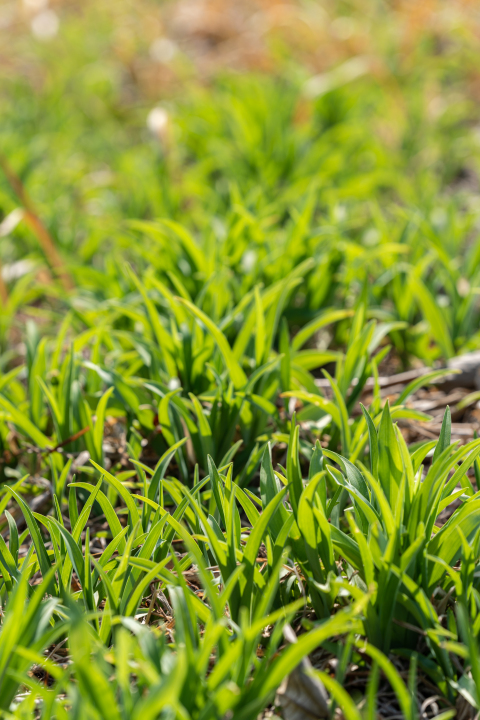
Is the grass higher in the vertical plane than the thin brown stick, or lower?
lower

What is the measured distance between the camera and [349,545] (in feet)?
3.63

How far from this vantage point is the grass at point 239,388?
0.99 meters

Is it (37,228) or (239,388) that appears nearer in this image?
(239,388)

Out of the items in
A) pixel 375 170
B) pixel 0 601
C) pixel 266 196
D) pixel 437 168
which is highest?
pixel 0 601

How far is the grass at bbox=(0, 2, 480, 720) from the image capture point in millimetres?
993

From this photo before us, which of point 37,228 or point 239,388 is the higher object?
point 37,228

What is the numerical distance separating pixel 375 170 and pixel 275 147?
520 mm

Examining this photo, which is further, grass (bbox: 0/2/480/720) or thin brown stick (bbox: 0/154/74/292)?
thin brown stick (bbox: 0/154/74/292)

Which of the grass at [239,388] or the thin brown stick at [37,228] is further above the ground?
the thin brown stick at [37,228]

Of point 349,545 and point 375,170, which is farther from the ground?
point 349,545

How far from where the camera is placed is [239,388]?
1567 millimetres

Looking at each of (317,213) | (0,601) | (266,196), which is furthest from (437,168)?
(0,601)

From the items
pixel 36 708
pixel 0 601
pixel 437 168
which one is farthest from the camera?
pixel 437 168

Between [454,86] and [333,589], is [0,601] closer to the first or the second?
[333,589]
